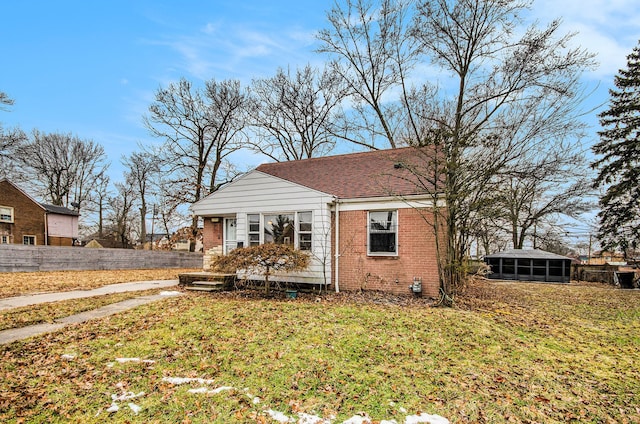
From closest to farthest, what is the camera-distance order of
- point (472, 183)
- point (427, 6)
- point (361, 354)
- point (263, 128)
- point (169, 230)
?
1. point (361, 354)
2. point (472, 183)
3. point (427, 6)
4. point (263, 128)
5. point (169, 230)

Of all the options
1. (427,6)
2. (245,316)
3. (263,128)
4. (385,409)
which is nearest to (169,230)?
(263,128)

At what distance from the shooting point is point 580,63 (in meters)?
10.3

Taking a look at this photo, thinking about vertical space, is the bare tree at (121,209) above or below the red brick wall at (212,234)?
above

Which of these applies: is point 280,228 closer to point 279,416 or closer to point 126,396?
point 126,396

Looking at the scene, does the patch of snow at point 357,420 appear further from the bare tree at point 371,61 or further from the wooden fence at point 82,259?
the wooden fence at point 82,259

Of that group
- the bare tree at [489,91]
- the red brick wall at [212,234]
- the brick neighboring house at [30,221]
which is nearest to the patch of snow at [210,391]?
the bare tree at [489,91]

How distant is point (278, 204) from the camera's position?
1116cm

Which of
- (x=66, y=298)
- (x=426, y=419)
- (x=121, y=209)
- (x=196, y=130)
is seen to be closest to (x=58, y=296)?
(x=66, y=298)

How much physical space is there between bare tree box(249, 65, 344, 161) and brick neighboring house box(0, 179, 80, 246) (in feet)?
58.5

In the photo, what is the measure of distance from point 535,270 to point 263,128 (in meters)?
20.8

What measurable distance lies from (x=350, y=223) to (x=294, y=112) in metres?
15.1

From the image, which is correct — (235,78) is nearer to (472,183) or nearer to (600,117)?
(472,183)

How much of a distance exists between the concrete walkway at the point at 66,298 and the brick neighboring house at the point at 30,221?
19.5m

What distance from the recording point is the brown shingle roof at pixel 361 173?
10.9 meters
